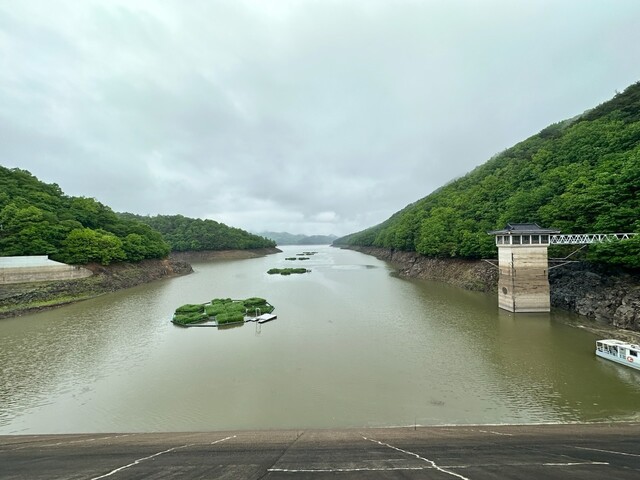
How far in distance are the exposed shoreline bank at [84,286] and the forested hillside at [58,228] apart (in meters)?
2.42

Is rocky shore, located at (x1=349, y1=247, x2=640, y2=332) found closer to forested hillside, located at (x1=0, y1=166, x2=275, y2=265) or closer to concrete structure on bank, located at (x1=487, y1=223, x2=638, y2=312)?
concrete structure on bank, located at (x1=487, y1=223, x2=638, y2=312)

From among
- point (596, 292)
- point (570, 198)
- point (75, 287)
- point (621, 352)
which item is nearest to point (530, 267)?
point (596, 292)

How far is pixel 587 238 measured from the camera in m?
30.3

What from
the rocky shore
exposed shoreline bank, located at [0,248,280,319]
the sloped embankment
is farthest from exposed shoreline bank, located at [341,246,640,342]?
exposed shoreline bank, located at [0,248,280,319]

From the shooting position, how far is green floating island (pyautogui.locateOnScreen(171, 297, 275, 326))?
30359 mm

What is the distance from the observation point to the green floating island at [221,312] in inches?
1195

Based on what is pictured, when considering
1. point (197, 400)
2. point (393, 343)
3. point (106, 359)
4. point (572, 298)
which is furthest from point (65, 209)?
point (572, 298)

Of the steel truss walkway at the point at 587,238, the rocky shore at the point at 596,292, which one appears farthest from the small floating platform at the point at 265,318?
the steel truss walkway at the point at 587,238

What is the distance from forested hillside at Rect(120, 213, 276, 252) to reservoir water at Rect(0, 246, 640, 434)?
9663cm

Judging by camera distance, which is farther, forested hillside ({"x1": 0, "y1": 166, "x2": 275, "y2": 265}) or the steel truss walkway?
forested hillside ({"x1": 0, "y1": 166, "x2": 275, "y2": 265})

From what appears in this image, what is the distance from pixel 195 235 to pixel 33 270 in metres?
91.2

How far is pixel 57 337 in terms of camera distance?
25.9m

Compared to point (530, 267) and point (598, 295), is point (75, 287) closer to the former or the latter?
point (530, 267)

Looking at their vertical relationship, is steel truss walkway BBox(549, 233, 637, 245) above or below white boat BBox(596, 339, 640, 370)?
above
